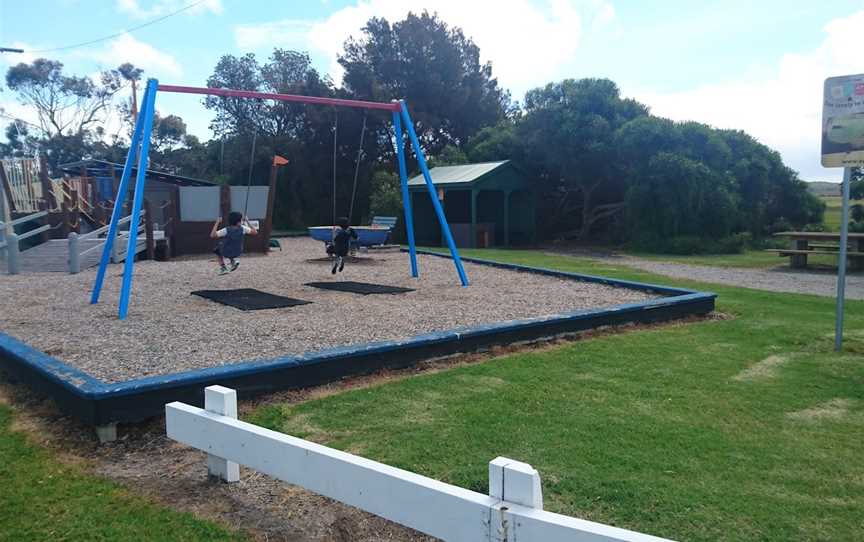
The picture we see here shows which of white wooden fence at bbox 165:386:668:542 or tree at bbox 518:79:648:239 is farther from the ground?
tree at bbox 518:79:648:239

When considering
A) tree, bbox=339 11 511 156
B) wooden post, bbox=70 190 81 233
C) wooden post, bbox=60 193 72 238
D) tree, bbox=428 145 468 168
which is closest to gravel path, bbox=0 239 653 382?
wooden post, bbox=60 193 72 238

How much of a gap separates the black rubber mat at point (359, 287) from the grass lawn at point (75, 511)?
6932 mm

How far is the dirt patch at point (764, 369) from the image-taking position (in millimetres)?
5770

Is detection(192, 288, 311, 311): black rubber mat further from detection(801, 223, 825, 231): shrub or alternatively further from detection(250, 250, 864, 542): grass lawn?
detection(801, 223, 825, 231): shrub

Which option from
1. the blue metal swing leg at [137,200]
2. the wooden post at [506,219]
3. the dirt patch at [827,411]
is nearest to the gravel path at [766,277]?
the dirt patch at [827,411]

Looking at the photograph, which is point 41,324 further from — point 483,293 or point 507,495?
point 507,495

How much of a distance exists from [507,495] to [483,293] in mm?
8215

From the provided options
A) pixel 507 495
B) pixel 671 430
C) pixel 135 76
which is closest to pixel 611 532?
pixel 507 495

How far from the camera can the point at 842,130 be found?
6.87 metres

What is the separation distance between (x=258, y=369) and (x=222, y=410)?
5.22ft

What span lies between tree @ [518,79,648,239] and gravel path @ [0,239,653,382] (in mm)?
11415

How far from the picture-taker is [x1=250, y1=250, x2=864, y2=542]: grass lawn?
3.25m

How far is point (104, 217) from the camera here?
19.6 metres

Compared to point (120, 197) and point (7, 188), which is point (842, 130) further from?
point (7, 188)
